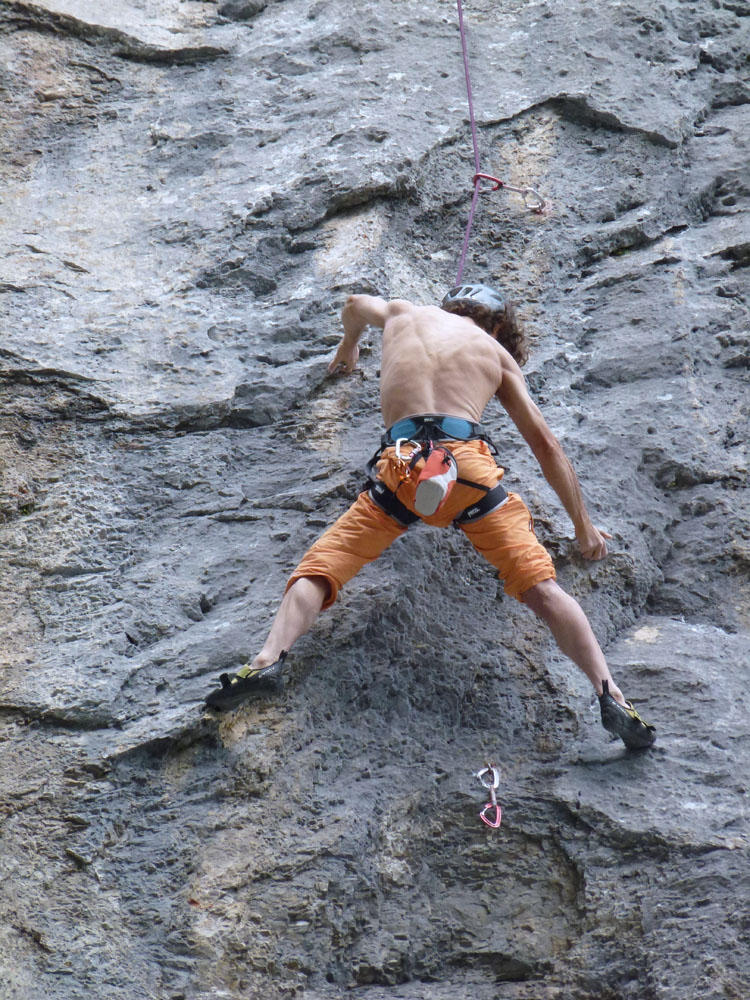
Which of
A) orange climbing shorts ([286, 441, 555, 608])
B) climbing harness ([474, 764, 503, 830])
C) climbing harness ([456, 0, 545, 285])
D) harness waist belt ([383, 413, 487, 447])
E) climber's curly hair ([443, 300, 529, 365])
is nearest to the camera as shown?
climbing harness ([474, 764, 503, 830])

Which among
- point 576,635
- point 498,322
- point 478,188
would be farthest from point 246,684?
point 478,188

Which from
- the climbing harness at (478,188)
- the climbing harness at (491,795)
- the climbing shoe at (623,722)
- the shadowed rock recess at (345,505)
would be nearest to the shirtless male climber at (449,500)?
the climbing shoe at (623,722)

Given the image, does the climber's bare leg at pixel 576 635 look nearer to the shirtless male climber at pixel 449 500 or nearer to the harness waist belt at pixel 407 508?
the shirtless male climber at pixel 449 500

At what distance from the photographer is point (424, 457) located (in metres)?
3.09

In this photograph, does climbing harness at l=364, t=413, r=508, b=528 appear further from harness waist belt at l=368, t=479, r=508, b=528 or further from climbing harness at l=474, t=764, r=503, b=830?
climbing harness at l=474, t=764, r=503, b=830

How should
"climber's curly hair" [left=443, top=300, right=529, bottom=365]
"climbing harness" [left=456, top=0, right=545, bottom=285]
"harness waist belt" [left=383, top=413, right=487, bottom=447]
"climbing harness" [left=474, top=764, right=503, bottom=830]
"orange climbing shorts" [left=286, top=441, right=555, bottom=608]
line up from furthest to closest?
1. "climbing harness" [left=456, top=0, right=545, bottom=285]
2. "climber's curly hair" [left=443, top=300, right=529, bottom=365]
3. "harness waist belt" [left=383, top=413, right=487, bottom=447]
4. "orange climbing shorts" [left=286, top=441, right=555, bottom=608]
5. "climbing harness" [left=474, top=764, right=503, bottom=830]

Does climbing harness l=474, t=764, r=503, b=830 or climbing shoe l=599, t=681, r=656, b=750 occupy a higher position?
climbing shoe l=599, t=681, r=656, b=750

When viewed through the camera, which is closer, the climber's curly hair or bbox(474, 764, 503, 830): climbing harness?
bbox(474, 764, 503, 830): climbing harness

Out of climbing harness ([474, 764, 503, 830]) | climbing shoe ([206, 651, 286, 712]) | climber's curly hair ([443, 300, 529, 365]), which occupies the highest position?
climber's curly hair ([443, 300, 529, 365])

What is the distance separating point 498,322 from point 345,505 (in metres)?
0.86

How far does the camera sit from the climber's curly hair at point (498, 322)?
365 cm

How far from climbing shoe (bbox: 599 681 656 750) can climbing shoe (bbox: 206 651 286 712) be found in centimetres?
95

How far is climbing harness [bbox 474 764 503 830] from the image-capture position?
9.68 feet

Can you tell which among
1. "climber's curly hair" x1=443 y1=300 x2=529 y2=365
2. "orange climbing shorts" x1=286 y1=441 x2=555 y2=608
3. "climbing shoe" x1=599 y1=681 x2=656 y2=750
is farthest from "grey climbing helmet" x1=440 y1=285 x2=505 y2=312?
"climbing shoe" x1=599 y1=681 x2=656 y2=750
